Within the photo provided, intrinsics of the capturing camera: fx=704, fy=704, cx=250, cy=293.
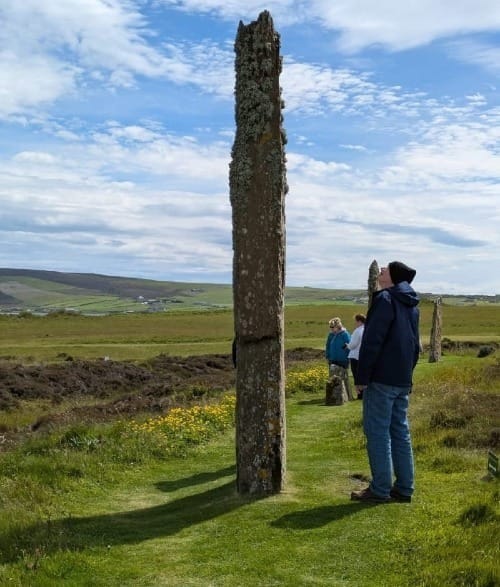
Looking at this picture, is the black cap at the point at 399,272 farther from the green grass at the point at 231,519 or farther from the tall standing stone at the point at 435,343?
the tall standing stone at the point at 435,343

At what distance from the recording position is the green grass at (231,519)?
22.4ft

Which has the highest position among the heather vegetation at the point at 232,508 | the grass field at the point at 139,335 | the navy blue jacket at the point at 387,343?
the navy blue jacket at the point at 387,343

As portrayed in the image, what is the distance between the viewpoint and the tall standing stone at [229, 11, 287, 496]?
953cm

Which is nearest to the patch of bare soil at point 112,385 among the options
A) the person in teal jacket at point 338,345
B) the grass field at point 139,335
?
the person in teal jacket at point 338,345

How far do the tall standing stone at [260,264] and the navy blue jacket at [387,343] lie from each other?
1495 mm

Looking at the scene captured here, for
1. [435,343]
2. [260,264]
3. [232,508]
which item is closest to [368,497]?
[232,508]

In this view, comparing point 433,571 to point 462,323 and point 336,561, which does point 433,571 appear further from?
point 462,323

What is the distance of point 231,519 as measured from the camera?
850cm

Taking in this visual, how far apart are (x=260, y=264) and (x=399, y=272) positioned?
190 cm

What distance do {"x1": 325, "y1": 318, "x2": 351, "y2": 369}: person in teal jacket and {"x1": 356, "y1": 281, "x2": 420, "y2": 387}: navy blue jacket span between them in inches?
421

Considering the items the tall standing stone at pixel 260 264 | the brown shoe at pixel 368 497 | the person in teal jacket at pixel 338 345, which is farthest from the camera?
the person in teal jacket at pixel 338 345

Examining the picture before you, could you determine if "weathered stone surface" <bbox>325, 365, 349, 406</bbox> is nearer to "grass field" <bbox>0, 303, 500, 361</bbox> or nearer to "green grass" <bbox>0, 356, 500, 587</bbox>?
"green grass" <bbox>0, 356, 500, 587</bbox>

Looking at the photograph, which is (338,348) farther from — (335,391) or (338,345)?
(335,391)

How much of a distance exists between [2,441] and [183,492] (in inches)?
310
